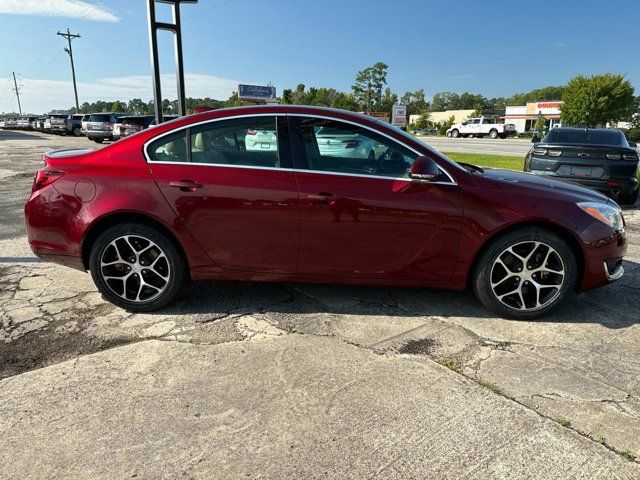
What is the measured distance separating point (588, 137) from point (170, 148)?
28.1 feet

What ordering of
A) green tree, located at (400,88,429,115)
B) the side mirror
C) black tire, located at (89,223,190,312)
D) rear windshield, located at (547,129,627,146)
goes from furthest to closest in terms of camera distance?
green tree, located at (400,88,429,115), rear windshield, located at (547,129,627,146), black tire, located at (89,223,190,312), the side mirror

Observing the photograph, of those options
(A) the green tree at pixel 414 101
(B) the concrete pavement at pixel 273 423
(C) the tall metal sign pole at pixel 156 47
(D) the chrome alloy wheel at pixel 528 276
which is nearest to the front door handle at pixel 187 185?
(B) the concrete pavement at pixel 273 423

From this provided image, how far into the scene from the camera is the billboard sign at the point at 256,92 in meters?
45.0

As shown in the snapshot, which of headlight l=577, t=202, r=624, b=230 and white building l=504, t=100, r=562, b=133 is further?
white building l=504, t=100, r=562, b=133

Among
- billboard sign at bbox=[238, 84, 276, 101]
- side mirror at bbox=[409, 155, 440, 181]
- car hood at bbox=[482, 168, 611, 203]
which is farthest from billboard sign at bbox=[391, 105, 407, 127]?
side mirror at bbox=[409, 155, 440, 181]

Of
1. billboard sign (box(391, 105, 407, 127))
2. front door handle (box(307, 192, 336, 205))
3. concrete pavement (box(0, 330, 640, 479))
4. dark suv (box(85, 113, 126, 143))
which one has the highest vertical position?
billboard sign (box(391, 105, 407, 127))

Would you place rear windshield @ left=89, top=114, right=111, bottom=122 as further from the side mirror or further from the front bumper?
the front bumper

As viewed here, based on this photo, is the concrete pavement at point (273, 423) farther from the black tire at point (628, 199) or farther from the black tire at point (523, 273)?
the black tire at point (628, 199)

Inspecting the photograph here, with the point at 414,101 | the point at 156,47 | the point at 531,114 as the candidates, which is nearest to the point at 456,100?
the point at 414,101

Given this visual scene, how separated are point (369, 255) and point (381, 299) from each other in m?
0.63

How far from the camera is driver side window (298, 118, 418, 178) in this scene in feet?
11.3

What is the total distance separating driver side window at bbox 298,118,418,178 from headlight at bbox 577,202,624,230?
1399 mm

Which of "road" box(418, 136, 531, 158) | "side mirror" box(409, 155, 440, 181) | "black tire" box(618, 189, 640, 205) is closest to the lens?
"side mirror" box(409, 155, 440, 181)

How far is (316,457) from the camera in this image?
2.09 meters
